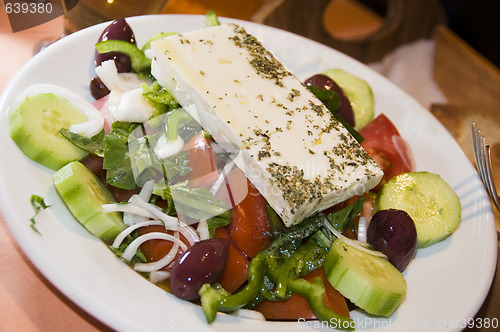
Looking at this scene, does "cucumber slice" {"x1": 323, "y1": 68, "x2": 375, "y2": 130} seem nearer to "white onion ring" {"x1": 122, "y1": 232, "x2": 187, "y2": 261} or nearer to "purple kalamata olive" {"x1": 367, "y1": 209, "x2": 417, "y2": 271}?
"purple kalamata olive" {"x1": 367, "y1": 209, "x2": 417, "y2": 271}

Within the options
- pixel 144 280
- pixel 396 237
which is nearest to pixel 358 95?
pixel 396 237

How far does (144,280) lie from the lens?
5.53ft

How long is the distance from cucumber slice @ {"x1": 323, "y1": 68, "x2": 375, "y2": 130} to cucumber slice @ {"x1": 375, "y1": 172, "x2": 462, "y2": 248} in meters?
0.50

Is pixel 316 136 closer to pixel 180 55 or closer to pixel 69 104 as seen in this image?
pixel 180 55

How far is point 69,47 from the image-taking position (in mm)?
2277

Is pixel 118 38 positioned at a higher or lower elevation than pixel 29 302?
higher

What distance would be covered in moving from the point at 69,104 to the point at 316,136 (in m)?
1.03

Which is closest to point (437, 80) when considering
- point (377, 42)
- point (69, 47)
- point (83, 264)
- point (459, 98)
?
point (459, 98)

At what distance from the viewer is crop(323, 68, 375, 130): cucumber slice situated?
2.63 meters

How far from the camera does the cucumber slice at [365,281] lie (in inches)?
68.0

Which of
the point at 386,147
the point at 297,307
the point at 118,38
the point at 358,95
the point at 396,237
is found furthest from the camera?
the point at 358,95

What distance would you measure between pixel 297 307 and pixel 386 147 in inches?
41.3

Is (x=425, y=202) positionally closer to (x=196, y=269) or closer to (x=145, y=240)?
(x=196, y=269)

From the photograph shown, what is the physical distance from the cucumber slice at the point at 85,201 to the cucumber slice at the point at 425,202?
1165 millimetres
